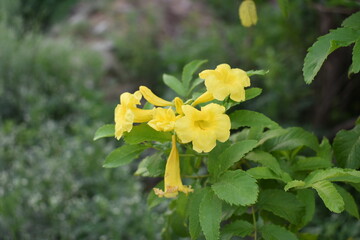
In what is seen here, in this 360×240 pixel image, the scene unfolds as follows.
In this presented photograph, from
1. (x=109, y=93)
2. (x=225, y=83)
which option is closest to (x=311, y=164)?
(x=225, y=83)

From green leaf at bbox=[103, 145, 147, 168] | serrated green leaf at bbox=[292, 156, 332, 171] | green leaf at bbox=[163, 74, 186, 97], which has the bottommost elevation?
serrated green leaf at bbox=[292, 156, 332, 171]

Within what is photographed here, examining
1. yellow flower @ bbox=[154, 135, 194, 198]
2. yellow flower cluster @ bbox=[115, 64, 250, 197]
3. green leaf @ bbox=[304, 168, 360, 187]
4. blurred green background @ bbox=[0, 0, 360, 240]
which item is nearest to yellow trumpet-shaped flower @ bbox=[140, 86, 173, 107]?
yellow flower cluster @ bbox=[115, 64, 250, 197]

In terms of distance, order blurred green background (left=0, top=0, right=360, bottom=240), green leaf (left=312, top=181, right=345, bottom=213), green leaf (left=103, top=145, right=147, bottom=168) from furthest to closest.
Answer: blurred green background (left=0, top=0, right=360, bottom=240), green leaf (left=103, top=145, right=147, bottom=168), green leaf (left=312, top=181, right=345, bottom=213)

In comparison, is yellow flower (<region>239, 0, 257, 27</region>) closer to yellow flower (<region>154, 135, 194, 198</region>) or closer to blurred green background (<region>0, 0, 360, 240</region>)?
blurred green background (<region>0, 0, 360, 240</region>)

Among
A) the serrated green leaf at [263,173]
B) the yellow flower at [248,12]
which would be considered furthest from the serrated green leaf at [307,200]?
the yellow flower at [248,12]

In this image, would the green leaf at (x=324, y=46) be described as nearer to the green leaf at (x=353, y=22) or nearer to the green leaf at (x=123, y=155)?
the green leaf at (x=353, y=22)

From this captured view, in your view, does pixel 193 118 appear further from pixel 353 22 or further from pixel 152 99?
pixel 353 22

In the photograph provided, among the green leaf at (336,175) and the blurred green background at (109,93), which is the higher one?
the green leaf at (336,175)
